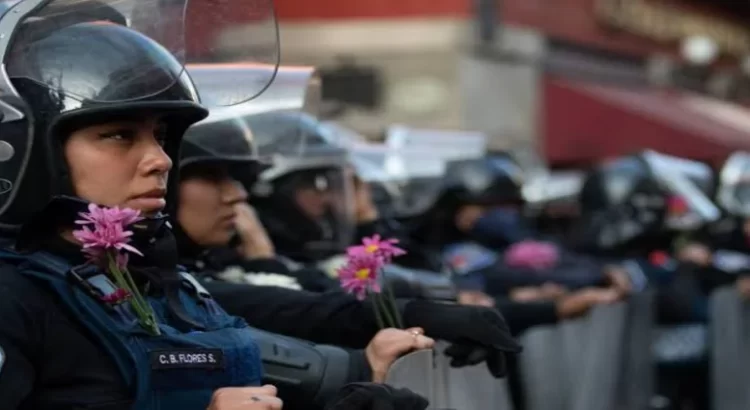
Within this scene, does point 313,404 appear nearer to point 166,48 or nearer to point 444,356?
point 444,356

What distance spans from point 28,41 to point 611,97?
21.9 meters

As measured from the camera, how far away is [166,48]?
3963mm

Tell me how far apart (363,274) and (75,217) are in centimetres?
98

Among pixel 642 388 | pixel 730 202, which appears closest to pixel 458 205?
pixel 642 388

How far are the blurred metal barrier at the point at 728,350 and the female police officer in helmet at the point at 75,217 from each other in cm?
681

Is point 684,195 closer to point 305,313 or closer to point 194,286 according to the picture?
point 305,313

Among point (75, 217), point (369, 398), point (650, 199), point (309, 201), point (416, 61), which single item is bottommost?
point (416, 61)

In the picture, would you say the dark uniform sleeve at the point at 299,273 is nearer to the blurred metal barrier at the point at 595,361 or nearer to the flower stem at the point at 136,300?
the flower stem at the point at 136,300

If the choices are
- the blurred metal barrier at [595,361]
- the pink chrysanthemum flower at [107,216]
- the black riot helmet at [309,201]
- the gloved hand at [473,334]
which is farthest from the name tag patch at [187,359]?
the blurred metal barrier at [595,361]

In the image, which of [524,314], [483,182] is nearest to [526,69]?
[483,182]

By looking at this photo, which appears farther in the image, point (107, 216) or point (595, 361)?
point (595, 361)

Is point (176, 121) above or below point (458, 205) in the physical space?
above

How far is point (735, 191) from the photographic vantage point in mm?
11656

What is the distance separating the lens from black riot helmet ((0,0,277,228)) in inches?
135
